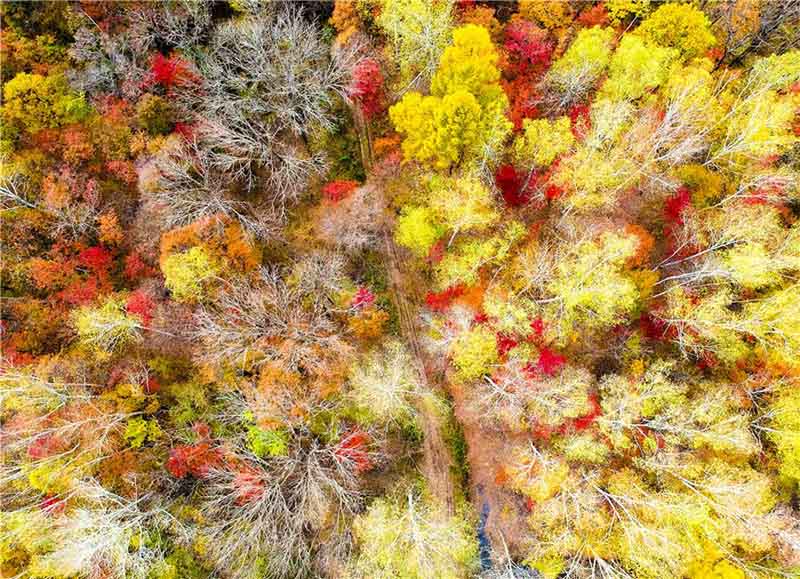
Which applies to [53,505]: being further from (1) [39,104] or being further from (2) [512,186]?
(2) [512,186]

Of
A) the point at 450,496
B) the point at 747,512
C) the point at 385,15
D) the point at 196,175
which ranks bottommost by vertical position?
the point at 450,496

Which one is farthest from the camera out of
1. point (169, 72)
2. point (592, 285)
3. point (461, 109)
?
point (169, 72)

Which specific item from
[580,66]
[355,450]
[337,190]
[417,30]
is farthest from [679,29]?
[355,450]

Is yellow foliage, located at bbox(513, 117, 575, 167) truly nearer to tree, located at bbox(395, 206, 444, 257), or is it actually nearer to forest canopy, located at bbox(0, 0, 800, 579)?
forest canopy, located at bbox(0, 0, 800, 579)

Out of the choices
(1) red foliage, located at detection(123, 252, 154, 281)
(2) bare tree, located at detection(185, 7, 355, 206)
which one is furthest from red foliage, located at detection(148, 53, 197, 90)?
(1) red foliage, located at detection(123, 252, 154, 281)

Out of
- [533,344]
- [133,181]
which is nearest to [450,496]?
[533,344]

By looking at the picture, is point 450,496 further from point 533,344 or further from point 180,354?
point 180,354
